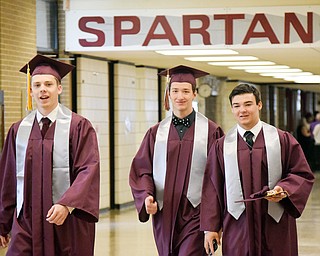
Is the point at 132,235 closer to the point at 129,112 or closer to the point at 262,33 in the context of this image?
the point at 262,33

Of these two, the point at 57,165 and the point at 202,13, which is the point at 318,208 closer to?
the point at 202,13

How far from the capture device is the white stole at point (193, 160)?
688 cm

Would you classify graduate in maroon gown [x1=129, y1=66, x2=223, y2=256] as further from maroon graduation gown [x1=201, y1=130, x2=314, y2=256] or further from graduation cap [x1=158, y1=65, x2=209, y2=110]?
maroon graduation gown [x1=201, y1=130, x2=314, y2=256]

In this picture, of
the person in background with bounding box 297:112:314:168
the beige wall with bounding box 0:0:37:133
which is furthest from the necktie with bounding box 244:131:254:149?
the person in background with bounding box 297:112:314:168

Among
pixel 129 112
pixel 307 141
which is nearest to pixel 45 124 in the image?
pixel 129 112

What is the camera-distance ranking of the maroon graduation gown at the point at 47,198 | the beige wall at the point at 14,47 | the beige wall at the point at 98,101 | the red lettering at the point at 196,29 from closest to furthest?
A: the maroon graduation gown at the point at 47,198
the beige wall at the point at 14,47
the red lettering at the point at 196,29
the beige wall at the point at 98,101

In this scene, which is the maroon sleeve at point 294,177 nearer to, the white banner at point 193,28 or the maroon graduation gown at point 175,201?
the maroon graduation gown at point 175,201

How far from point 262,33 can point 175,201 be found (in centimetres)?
573

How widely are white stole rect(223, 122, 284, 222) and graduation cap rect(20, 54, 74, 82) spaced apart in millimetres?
1202

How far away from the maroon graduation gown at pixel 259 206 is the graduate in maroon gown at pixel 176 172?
562 millimetres

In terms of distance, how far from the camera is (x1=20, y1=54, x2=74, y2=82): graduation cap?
6.25 m

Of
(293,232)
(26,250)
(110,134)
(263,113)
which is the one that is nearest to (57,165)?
(26,250)

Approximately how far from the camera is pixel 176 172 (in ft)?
22.8

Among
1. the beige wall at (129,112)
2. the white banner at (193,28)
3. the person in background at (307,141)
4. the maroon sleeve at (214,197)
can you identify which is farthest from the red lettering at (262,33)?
the person in background at (307,141)
